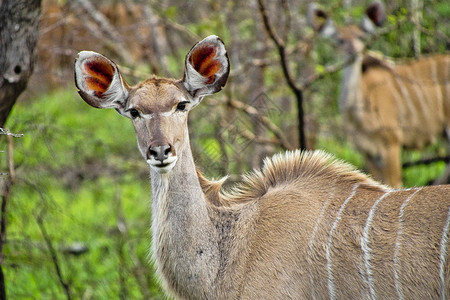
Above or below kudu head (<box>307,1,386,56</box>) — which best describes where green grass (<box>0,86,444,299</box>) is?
below

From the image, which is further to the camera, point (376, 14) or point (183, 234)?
point (376, 14)

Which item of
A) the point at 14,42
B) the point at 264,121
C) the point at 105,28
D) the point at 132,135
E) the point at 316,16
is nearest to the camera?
the point at 14,42

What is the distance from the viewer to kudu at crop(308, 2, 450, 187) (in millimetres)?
5422

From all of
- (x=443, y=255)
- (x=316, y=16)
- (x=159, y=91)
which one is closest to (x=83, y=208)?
(x=316, y=16)

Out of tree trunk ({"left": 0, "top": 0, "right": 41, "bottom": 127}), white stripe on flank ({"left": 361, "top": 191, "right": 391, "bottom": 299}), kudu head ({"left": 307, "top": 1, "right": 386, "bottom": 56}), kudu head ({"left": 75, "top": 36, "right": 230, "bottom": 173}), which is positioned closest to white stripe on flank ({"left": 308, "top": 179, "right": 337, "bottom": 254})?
white stripe on flank ({"left": 361, "top": 191, "right": 391, "bottom": 299})

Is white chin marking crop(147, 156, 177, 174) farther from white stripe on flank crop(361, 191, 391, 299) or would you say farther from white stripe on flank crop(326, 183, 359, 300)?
white stripe on flank crop(361, 191, 391, 299)

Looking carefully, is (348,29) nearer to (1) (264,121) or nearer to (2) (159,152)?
(1) (264,121)

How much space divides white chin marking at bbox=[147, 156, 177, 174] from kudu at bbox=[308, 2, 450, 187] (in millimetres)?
3075

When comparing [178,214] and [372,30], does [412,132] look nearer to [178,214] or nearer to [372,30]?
[372,30]

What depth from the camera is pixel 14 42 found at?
3062mm

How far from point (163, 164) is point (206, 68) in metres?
0.50

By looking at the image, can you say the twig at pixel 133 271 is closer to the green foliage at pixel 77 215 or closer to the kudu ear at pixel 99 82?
the green foliage at pixel 77 215

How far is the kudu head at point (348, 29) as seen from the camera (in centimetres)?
476

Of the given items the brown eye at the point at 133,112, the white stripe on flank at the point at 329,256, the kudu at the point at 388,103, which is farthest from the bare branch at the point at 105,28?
the white stripe on flank at the point at 329,256
